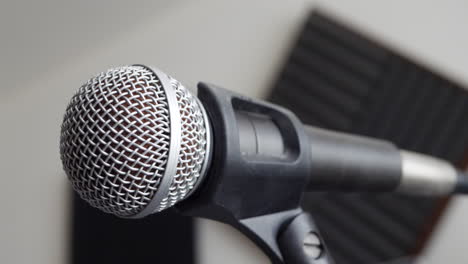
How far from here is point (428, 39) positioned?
1357 mm

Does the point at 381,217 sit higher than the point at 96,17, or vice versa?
the point at 96,17

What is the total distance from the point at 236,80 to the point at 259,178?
101 cm

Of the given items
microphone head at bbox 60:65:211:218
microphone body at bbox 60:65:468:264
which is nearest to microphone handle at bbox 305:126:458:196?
microphone body at bbox 60:65:468:264

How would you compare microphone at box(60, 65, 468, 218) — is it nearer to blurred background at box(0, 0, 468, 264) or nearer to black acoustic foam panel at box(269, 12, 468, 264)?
blurred background at box(0, 0, 468, 264)

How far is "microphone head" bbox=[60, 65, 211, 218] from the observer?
0.26 meters

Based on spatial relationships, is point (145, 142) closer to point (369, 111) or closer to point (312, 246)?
point (312, 246)

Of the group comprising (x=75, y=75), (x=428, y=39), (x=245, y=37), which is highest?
(x=428, y=39)

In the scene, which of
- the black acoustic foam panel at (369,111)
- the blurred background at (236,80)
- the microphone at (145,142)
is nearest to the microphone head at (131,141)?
the microphone at (145,142)

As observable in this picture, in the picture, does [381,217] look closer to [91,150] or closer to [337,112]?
[337,112]

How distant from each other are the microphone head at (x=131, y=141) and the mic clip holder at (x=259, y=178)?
25 mm

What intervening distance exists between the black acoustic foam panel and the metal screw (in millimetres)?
961

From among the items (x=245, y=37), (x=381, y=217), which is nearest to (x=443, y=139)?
(x=381, y=217)

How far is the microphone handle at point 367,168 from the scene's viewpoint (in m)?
0.39

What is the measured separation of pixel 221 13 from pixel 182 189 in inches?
41.6
